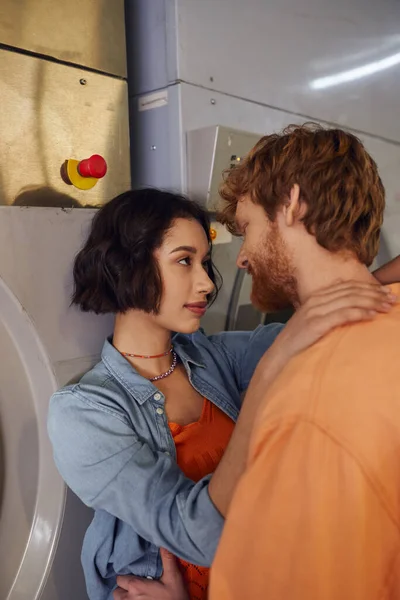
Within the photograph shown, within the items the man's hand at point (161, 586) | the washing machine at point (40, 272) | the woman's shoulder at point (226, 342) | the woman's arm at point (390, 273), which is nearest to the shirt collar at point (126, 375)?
the washing machine at point (40, 272)

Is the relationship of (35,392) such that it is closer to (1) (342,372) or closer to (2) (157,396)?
(2) (157,396)

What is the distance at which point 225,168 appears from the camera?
4.95ft

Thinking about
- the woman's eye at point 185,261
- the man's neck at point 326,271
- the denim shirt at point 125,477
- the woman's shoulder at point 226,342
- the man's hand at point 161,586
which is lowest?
the man's hand at point 161,586

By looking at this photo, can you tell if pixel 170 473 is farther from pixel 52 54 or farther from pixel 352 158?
pixel 52 54

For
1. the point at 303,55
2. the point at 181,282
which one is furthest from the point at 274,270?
the point at 303,55

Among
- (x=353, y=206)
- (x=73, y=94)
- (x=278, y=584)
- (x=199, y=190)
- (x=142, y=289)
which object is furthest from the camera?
(x=199, y=190)

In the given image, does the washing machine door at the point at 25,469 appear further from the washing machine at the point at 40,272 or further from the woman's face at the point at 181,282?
the woman's face at the point at 181,282

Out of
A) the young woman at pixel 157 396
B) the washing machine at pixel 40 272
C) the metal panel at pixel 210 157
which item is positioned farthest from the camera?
the metal panel at pixel 210 157

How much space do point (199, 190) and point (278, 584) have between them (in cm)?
102

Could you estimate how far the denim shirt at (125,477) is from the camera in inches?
40.4

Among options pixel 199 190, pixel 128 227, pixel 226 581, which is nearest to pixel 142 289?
pixel 128 227

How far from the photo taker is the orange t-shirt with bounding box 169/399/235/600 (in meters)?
1.18

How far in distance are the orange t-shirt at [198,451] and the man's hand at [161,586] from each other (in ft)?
0.14

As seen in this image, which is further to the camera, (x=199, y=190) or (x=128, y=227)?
(x=199, y=190)
